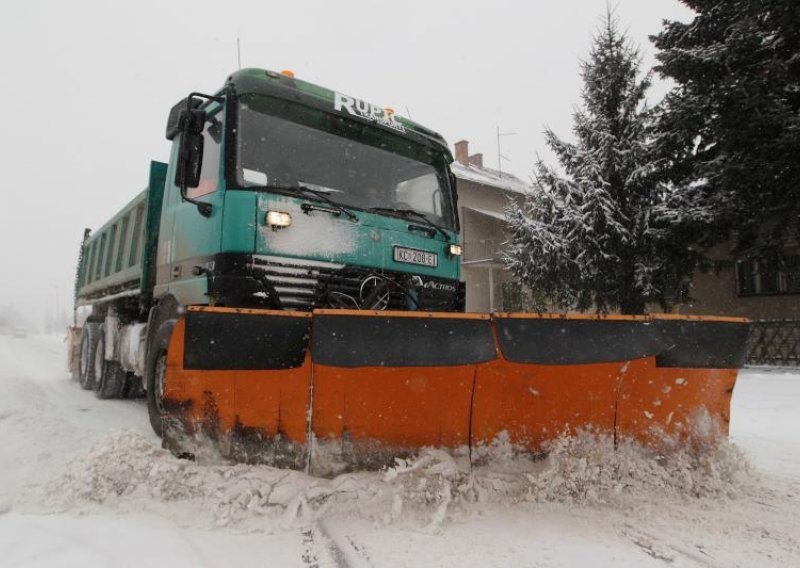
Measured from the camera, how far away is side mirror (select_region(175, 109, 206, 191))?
3.62 m

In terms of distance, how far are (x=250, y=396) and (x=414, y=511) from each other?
106cm

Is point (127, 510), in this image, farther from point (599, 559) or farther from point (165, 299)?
point (599, 559)

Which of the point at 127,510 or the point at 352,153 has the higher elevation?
the point at 352,153

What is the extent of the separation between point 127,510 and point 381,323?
1587 mm

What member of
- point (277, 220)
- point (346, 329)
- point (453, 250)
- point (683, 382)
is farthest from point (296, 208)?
point (683, 382)

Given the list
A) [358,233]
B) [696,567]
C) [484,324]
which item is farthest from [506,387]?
[358,233]

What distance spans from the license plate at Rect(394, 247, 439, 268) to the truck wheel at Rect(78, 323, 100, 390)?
5.64 metres

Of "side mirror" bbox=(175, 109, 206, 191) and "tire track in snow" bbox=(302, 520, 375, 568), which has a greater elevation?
"side mirror" bbox=(175, 109, 206, 191)

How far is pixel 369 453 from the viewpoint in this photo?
288cm

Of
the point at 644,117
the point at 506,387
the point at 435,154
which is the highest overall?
the point at 644,117

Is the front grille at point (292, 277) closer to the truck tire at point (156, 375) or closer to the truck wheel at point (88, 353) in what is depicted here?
the truck tire at point (156, 375)

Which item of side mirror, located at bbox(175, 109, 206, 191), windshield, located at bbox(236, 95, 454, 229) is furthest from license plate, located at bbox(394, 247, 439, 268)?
side mirror, located at bbox(175, 109, 206, 191)

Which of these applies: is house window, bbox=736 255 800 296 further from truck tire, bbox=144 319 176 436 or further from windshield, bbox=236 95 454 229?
truck tire, bbox=144 319 176 436

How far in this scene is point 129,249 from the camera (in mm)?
6273
